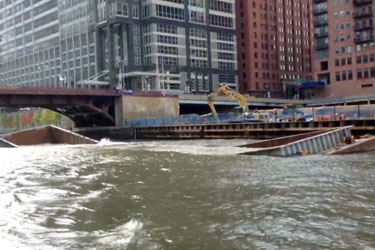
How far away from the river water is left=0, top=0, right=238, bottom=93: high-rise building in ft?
373

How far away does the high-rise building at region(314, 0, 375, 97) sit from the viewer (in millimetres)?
136250

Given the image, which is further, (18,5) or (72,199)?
(18,5)

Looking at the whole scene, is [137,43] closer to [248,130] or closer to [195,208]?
[248,130]

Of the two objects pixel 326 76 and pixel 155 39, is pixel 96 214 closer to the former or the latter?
pixel 155 39

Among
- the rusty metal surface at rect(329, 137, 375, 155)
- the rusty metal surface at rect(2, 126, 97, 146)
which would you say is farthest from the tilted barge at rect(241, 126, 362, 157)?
the rusty metal surface at rect(2, 126, 97, 146)

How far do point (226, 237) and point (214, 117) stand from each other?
63.2m

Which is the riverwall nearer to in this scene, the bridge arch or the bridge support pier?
the bridge support pier

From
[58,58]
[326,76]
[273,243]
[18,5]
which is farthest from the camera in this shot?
[18,5]

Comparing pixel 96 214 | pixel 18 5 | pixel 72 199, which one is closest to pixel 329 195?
pixel 96 214

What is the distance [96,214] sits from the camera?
1580 cm

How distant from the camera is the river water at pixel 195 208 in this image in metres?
12.3

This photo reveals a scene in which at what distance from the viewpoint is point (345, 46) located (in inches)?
5527

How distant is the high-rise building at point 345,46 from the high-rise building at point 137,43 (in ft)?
104

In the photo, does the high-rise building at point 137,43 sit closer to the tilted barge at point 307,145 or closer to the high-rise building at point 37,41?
the high-rise building at point 37,41
